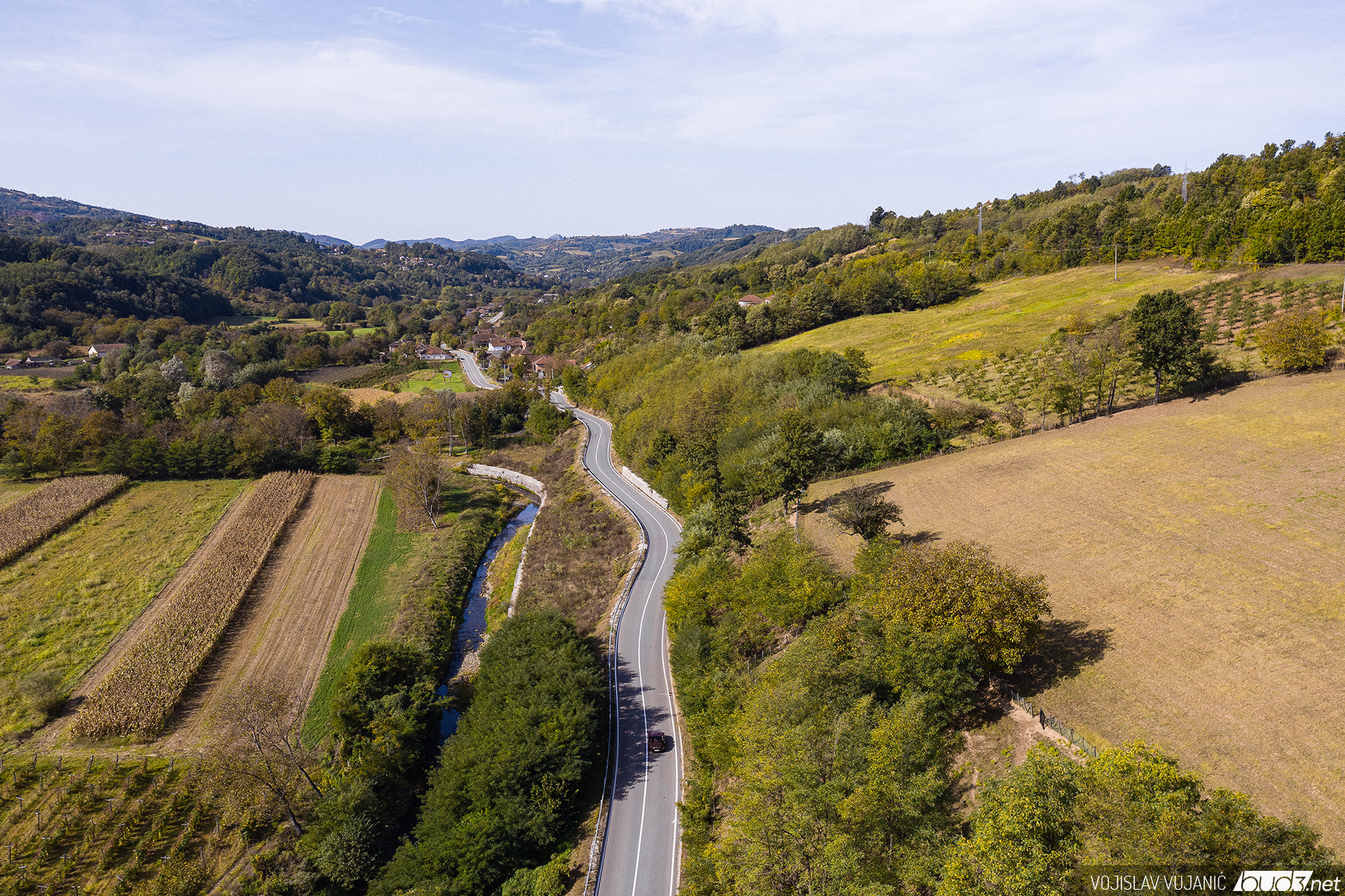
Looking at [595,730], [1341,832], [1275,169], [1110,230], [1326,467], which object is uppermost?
[1275,169]

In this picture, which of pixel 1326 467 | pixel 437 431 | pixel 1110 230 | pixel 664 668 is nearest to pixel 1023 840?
pixel 664 668

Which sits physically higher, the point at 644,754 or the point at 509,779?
the point at 509,779

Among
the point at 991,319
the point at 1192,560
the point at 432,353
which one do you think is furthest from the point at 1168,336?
the point at 432,353

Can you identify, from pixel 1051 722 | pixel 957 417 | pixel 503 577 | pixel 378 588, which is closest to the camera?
pixel 1051 722

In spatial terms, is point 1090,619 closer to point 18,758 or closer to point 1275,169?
point 18,758

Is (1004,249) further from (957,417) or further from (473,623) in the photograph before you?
(473,623)

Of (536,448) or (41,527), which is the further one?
(536,448)
